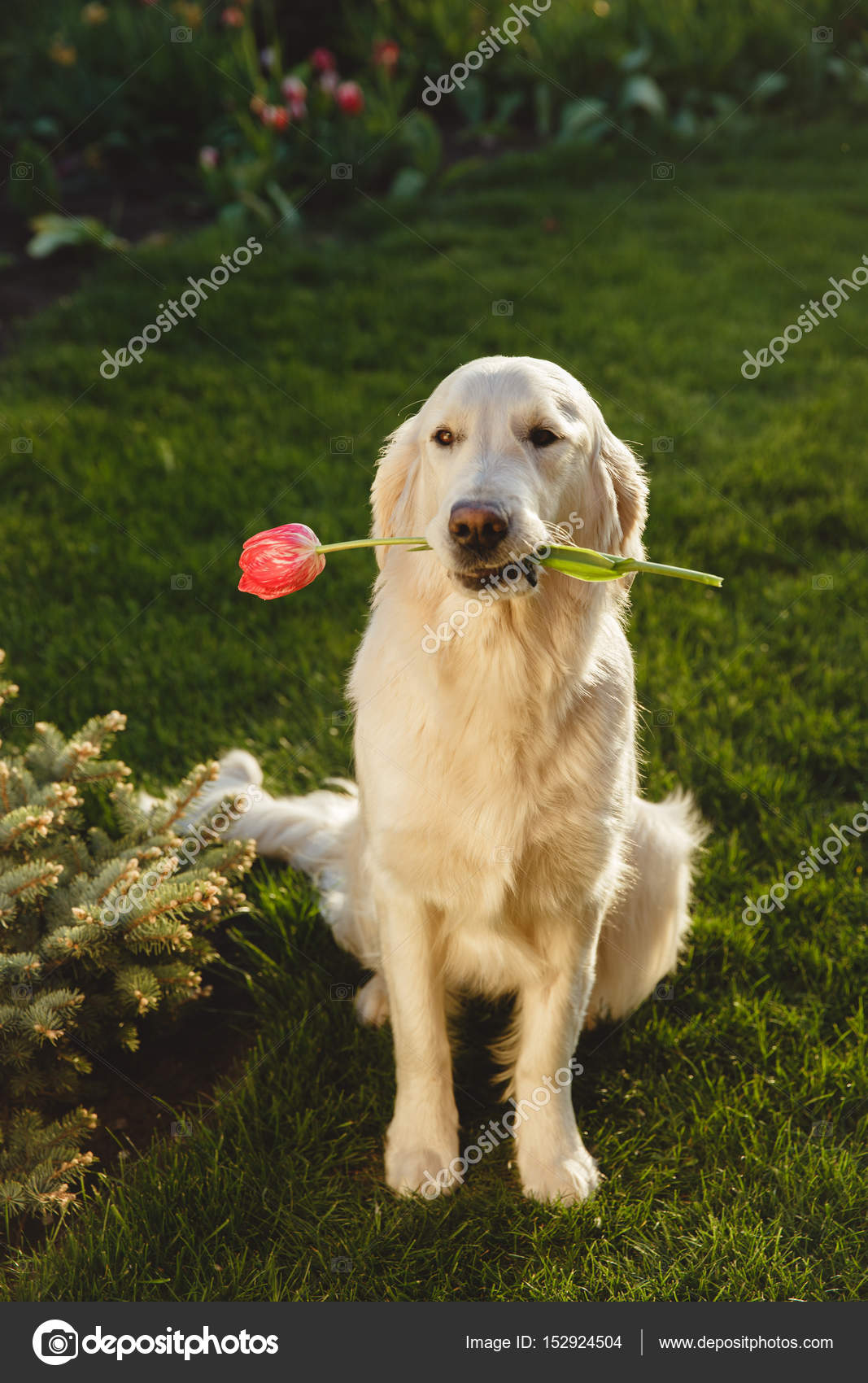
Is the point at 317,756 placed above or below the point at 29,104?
below

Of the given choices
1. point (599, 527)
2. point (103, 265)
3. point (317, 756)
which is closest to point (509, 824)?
point (599, 527)

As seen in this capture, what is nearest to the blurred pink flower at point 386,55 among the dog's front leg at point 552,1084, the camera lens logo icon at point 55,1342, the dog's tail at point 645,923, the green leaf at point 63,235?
the green leaf at point 63,235

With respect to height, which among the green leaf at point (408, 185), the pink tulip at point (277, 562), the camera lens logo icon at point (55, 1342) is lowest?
the camera lens logo icon at point (55, 1342)

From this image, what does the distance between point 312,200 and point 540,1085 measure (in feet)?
18.5

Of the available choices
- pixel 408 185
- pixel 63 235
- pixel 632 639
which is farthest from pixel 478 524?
pixel 408 185

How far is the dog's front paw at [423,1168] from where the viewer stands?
2.22m

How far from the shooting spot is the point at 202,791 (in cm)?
283

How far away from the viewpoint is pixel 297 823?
9.50 ft

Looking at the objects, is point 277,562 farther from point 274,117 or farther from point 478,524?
point 274,117

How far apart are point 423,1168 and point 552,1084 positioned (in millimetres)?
310

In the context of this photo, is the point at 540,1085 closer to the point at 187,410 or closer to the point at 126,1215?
the point at 126,1215

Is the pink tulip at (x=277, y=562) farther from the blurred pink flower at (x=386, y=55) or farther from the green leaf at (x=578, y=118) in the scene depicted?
the green leaf at (x=578, y=118)

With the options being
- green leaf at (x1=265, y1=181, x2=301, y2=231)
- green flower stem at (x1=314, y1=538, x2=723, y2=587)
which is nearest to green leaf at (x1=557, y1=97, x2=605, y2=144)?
green leaf at (x1=265, y1=181, x2=301, y2=231)

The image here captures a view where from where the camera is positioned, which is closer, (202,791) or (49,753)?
(49,753)
